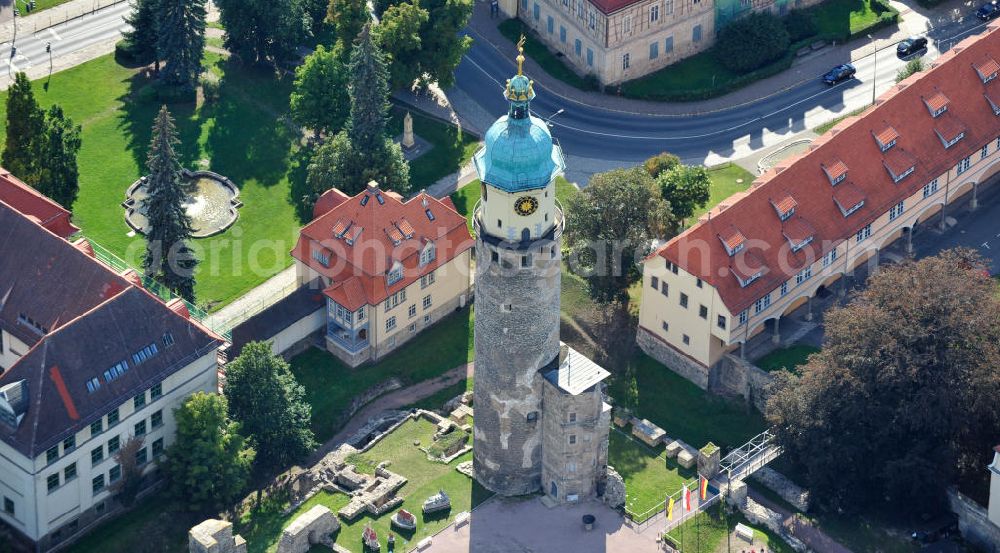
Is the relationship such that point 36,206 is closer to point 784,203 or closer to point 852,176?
point 784,203

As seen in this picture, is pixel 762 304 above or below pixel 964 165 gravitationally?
below

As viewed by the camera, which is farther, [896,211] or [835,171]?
[896,211]

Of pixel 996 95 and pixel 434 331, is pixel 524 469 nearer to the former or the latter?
pixel 434 331

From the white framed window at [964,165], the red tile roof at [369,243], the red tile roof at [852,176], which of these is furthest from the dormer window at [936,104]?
the red tile roof at [369,243]

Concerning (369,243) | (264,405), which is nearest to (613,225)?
(369,243)

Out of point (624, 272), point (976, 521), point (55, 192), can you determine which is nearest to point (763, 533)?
point (976, 521)

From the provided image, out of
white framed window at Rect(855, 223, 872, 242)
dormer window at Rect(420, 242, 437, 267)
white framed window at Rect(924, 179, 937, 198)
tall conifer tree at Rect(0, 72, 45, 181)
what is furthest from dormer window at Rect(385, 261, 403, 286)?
white framed window at Rect(924, 179, 937, 198)

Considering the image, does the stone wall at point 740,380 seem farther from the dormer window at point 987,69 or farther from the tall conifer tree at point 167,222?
the tall conifer tree at point 167,222
